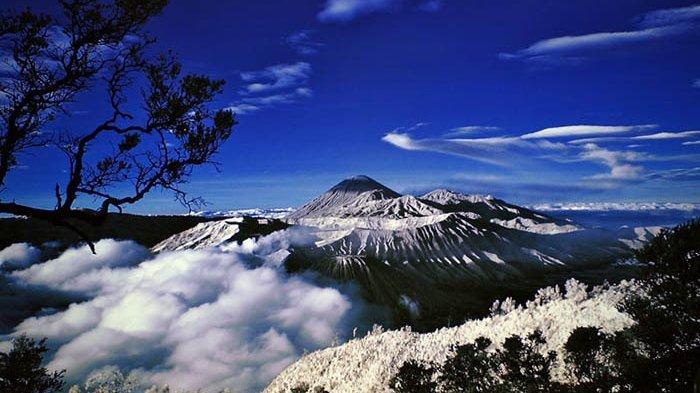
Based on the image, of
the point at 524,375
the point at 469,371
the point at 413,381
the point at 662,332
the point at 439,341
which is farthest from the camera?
the point at 439,341

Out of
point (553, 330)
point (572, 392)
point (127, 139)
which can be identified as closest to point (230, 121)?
point (127, 139)

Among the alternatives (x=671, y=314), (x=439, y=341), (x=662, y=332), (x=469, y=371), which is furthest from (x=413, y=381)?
(x=439, y=341)

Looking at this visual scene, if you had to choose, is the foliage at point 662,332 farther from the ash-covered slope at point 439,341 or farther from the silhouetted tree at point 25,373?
the silhouetted tree at point 25,373

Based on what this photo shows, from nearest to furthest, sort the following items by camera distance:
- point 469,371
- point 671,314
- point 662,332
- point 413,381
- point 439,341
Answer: point 662,332, point 671,314, point 413,381, point 469,371, point 439,341

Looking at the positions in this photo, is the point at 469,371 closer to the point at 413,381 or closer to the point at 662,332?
the point at 413,381

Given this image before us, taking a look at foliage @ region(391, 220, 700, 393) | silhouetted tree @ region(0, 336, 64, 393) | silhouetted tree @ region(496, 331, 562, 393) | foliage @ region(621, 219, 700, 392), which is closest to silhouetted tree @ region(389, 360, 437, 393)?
silhouetted tree @ region(496, 331, 562, 393)

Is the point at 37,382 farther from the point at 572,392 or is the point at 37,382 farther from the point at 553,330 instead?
the point at 553,330
